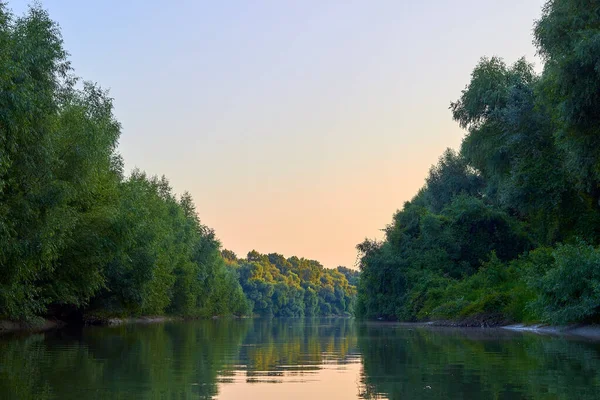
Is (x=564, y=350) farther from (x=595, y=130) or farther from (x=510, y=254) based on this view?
(x=510, y=254)

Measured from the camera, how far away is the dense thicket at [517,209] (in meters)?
25.2

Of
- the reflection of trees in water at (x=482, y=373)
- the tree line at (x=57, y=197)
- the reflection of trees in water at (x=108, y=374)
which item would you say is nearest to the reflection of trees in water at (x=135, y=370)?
the reflection of trees in water at (x=108, y=374)

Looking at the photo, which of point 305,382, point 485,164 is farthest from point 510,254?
point 305,382

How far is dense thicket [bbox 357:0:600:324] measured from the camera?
2520 cm

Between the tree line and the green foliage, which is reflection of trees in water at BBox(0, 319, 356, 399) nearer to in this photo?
the tree line

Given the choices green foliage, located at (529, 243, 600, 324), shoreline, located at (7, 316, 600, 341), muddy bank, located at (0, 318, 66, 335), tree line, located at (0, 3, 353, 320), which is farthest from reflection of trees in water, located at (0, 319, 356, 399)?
muddy bank, located at (0, 318, 66, 335)

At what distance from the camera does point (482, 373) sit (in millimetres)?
11242

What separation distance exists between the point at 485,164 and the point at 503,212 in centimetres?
728

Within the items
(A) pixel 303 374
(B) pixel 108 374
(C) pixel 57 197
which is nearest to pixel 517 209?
(C) pixel 57 197

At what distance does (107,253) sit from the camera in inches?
1271

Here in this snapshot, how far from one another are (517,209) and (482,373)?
94.6 ft

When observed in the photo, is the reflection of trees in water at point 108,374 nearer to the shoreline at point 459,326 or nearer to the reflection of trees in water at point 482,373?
the reflection of trees in water at point 482,373

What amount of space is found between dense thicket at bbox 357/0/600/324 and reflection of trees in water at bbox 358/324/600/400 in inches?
380

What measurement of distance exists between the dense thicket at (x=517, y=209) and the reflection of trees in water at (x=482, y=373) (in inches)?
380
